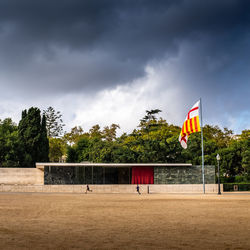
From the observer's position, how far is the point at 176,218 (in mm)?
15023

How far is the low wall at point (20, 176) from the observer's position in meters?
46.9

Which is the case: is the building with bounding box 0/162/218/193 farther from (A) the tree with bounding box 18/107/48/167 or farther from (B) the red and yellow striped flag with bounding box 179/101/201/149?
(A) the tree with bounding box 18/107/48/167

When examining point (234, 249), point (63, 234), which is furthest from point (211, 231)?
point (63, 234)

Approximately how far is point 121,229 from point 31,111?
54.5 meters

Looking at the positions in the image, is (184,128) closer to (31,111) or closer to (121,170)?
(121,170)

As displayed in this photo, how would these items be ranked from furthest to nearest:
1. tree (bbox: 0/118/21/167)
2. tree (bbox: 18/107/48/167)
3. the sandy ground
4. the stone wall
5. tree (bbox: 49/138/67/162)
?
tree (bbox: 49/138/67/162) < tree (bbox: 18/107/48/167) < tree (bbox: 0/118/21/167) < the stone wall < the sandy ground

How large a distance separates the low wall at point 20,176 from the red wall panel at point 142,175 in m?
13.4

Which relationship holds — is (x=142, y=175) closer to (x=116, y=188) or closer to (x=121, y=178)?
(x=121, y=178)

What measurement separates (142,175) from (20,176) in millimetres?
17015

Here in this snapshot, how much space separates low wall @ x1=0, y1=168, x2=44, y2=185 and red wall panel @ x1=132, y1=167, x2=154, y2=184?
13.4 m

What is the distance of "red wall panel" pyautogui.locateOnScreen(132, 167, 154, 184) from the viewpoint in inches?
1665

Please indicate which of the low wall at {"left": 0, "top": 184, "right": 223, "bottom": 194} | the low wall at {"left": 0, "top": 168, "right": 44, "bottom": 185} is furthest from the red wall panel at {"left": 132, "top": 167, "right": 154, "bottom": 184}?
the low wall at {"left": 0, "top": 168, "right": 44, "bottom": 185}

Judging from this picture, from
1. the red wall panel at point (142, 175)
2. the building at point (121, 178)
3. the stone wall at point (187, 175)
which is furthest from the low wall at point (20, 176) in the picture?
the stone wall at point (187, 175)

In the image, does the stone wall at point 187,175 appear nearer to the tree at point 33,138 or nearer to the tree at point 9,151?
the tree at point 9,151
